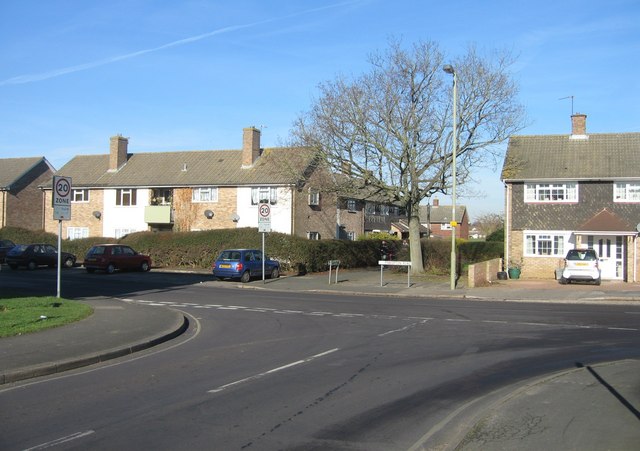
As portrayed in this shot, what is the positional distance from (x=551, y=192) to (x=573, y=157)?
8.54 ft

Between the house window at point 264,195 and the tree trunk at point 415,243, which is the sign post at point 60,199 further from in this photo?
the house window at point 264,195

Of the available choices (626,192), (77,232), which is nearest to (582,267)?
(626,192)

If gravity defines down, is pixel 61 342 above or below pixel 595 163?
below

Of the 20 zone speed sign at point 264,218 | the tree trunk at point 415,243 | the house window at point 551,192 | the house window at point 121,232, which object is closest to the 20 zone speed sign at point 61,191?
the 20 zone speed sign at point 264,218

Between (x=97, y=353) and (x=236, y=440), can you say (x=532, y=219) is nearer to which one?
(x=97, y=353)

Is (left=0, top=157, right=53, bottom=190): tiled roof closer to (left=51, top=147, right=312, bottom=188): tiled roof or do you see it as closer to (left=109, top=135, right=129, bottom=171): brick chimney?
(left=51, top=147, right=312, bottom=188): tiled roof

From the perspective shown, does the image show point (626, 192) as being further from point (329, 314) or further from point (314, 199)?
point (329, 314)

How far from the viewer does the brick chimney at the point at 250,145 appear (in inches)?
1768

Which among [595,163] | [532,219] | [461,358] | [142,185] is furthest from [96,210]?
[461,358]

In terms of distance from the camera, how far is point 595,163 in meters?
32.0

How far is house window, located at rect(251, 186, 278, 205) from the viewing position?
1679 inches

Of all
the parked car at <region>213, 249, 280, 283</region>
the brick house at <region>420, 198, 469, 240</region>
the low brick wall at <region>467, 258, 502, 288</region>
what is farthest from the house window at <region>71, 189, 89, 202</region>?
the brick house at <region>420, 198, 469, 240</region>

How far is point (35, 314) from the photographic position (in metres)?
13.9

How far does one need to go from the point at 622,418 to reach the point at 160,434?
4.88 meters
